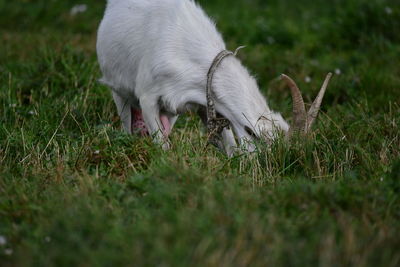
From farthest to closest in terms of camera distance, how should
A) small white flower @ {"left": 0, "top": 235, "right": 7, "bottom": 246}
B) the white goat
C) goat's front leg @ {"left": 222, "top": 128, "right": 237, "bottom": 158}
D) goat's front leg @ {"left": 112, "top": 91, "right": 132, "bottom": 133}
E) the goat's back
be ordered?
goat's front leg @ {"left": 112, "top": 91, "right": 132, "bottom": 133} → goat's front leg @ {"left": 222, "top": 128, "right": 237, "bottom": 158} → the goat's back → the white goat → small white flower @ {"left": 0, "top": 235, "right": 7, "bottom": 246}

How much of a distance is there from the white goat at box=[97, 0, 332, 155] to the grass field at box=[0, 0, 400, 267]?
0.72 feet

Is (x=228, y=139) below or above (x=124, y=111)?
above

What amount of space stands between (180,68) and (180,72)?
30 mm

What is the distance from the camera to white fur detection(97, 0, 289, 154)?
175 inches

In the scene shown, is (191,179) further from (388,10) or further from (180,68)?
(388,10)

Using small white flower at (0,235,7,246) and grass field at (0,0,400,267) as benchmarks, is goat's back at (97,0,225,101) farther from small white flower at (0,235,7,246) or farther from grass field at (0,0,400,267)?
small white flower at (0,235,7,246)

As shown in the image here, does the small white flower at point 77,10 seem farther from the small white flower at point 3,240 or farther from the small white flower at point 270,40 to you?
the small white flower at point 3,240

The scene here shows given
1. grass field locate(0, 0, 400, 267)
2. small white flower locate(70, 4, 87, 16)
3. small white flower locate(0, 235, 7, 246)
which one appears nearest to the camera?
grass field locate(0, 0, 400, 267)

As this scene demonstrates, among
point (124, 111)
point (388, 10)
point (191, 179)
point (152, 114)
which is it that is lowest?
point (124, 111)

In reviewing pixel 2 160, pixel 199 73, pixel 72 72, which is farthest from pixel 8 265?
pixel 72 72

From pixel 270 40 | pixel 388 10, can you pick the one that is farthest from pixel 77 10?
pixel 388 10

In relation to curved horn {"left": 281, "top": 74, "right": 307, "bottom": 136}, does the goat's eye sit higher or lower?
lower

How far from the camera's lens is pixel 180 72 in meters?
4.52

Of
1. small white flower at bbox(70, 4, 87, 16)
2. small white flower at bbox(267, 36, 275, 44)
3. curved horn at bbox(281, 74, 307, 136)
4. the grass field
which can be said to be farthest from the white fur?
small white flower at bbox(70, 4, 87, 16)
